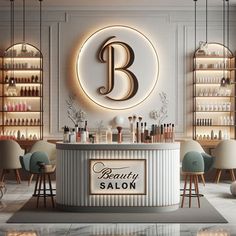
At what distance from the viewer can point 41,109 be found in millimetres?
12008

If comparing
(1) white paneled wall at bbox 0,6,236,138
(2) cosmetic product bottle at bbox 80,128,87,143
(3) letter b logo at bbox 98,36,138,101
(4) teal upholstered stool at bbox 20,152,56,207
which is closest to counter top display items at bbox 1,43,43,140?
(1) white paneled wall at bbox 0,6,236,138

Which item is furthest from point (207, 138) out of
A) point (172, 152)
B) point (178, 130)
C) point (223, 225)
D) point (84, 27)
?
point (223, 225)

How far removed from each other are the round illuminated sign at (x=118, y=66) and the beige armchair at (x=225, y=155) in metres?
1.99

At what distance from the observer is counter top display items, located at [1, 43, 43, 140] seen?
1189 centimetres

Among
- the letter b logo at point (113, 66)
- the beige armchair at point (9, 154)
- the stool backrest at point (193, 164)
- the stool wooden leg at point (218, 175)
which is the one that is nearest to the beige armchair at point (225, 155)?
the stool wooden leg at point (218, 175)

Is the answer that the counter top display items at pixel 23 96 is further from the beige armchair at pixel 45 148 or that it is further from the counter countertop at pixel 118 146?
the counter countertop at pixel 118 146

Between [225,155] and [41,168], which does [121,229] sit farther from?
[225,155]

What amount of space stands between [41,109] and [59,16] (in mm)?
1976

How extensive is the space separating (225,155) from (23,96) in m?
4.24

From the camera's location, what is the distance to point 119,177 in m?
7.57

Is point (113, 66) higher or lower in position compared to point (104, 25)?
lower

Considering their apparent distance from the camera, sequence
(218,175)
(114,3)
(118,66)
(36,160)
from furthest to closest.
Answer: (118,66) → (114,3) → (218,175) → (36,160)

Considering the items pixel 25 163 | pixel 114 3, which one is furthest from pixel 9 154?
pixel 114 3

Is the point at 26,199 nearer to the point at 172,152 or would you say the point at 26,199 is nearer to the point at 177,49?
the point at 172,152
